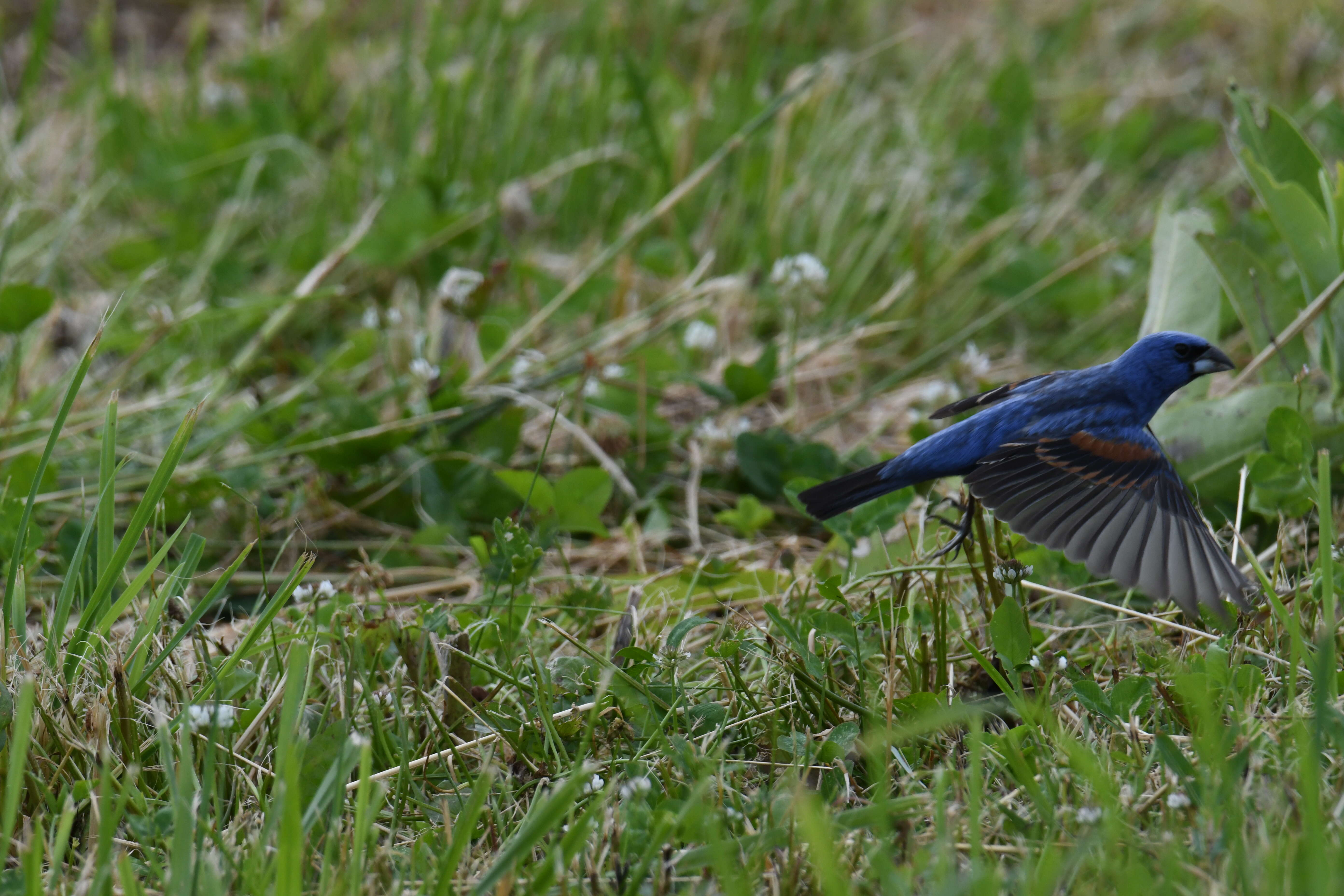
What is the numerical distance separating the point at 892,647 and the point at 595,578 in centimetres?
91

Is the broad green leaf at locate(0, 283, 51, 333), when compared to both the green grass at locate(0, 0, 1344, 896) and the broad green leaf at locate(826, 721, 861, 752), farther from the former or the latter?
the broad green leaf at locate(826, 721, 861, 752)

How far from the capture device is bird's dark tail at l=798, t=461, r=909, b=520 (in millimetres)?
2260

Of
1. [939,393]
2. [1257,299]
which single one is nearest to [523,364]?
[939,393]

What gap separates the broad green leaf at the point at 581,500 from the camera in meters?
2.88

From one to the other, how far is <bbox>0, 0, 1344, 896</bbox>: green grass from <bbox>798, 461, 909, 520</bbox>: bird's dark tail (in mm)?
124

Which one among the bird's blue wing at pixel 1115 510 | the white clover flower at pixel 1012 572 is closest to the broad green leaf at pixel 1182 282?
the bird's blue wing at pixel 1115 510

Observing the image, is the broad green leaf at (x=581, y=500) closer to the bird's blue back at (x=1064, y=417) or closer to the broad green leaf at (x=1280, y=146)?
the bird's blue back at (x=1064, y=417)

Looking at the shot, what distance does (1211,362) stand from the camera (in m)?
2.41

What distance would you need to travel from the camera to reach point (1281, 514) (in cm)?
234

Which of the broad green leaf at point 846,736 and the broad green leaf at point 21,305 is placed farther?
the broad green leaf at point 21,305

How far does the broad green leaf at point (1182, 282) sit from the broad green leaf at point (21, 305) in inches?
102

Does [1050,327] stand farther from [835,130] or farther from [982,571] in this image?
[982,571]

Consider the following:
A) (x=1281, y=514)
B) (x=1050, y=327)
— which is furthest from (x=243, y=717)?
(x=1050, y=327)

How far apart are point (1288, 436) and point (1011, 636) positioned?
811mm
